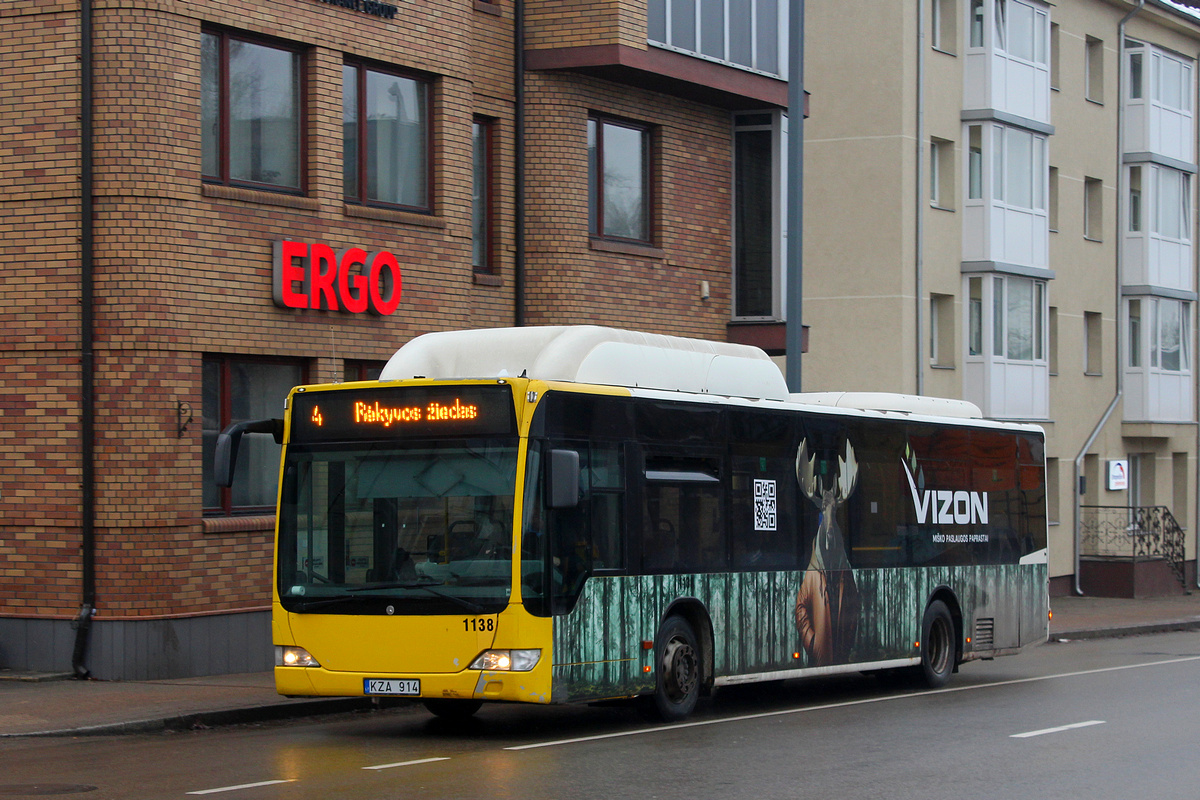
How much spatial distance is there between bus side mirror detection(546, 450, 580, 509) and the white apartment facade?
21126 millimetres

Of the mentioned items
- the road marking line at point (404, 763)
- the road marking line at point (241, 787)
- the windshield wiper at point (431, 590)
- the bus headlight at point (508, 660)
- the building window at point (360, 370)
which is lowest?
the road marking line at point (404, 763)

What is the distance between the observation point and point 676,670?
→ 1340cm

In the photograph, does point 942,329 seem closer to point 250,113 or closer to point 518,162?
point 518,162

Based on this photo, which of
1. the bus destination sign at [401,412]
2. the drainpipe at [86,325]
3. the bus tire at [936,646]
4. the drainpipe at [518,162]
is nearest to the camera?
the bus destination sign at [401,412]

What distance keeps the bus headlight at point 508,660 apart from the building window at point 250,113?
756 cm

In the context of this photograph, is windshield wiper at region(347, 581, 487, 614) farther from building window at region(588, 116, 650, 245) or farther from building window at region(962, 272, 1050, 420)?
building window at region(962, 272, 1050, 420)

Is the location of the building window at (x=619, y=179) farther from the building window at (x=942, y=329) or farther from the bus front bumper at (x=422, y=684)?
the building window at (x=942, y=329)

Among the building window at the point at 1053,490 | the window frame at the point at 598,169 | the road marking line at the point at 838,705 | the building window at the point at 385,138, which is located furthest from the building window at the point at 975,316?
the building window at the point at 385,138

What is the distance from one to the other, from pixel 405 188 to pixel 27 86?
4.66 metres

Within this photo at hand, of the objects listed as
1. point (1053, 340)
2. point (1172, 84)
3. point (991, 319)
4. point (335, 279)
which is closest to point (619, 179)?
point (335, 279)

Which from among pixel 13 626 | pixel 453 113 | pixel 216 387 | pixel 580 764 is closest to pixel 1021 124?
pixel 453 113

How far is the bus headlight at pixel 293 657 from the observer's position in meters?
12.5

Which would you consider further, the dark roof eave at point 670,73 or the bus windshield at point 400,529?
the dark roof eave at point 670,73

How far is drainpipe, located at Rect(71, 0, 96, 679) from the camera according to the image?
16359 millimetres
